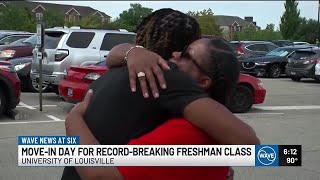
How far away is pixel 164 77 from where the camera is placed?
1758 mm

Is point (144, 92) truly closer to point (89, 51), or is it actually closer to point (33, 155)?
point (33, 155)

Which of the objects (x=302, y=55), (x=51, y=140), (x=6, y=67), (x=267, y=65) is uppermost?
(x=51, y=140)

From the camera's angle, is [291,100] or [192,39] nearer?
[192,39]

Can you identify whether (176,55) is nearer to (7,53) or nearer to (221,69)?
(221,69)

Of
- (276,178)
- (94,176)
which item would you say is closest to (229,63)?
(94,176)

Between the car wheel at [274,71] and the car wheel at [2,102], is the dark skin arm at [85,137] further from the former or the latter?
the car wheel at [274,71]

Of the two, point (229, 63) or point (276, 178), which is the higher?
point (229, 63)

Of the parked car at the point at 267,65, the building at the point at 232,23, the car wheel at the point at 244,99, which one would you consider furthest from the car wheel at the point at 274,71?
the building at the point at 232,23

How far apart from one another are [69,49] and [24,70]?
2.24 m

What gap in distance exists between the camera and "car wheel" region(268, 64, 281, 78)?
79.0 feet

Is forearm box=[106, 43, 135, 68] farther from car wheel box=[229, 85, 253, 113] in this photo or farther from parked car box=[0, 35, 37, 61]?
parked car box=[0, 35, 37, 61]

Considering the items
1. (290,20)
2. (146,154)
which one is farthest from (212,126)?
(290,20)

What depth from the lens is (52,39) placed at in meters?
13.1

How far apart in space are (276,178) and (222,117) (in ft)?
13.9
